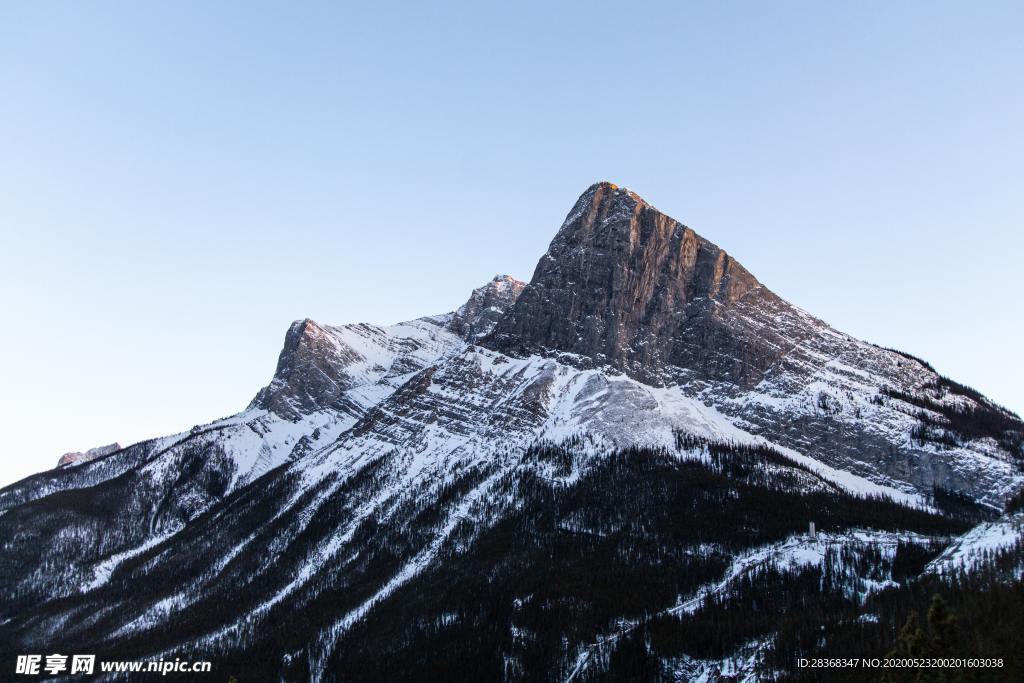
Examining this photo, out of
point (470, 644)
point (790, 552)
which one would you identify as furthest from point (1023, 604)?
point (470, 644)

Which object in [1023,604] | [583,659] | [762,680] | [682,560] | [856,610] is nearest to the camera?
[1023,604]

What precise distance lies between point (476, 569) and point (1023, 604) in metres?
98.9

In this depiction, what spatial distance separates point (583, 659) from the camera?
149 meters

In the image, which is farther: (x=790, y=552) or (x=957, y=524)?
(x=957, y=524)

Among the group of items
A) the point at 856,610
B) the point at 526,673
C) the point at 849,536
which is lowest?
the point at 526,673

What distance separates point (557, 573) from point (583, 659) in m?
25.3

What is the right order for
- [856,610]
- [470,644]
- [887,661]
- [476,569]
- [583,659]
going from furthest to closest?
[476,569] < [470,644] < [583,659] < [856,610] < [887,661]

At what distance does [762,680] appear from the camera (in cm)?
12650

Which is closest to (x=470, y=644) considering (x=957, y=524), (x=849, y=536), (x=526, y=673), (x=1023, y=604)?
(x=526, y=673)

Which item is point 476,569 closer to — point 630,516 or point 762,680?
point 630,516

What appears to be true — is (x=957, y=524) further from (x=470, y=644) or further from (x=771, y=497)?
(x=470, y=644)

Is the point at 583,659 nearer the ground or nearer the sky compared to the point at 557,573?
nearer the ground

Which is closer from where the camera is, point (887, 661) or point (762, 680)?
point (887, 661)

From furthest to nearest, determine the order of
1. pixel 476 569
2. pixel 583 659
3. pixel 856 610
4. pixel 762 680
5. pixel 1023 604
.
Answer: pixel 476 569
pixel 583 659
pixel 856 610
pixel 762 680
pixel 1023 604
